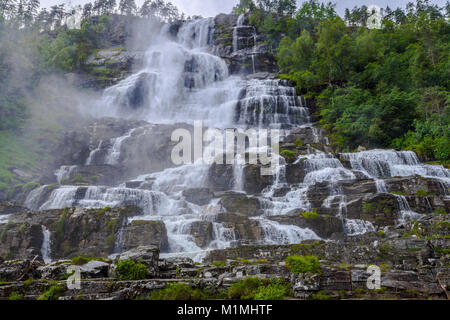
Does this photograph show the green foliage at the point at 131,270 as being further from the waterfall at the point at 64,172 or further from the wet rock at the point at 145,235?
the waterfall at the point at 64,172

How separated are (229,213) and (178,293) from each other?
11886 millimetres

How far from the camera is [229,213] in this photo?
1902 centimetres

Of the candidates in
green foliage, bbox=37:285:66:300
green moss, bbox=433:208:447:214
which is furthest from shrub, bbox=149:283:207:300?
green moss, bbox=433:208:447:214

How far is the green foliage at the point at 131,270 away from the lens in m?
8.54

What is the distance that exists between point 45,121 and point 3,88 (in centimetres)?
694

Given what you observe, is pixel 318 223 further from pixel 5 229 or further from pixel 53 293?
pixel 5 229

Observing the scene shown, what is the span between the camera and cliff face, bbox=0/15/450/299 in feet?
27.3

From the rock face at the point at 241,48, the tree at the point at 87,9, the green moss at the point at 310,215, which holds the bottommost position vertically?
the green moss at the point at 310,215

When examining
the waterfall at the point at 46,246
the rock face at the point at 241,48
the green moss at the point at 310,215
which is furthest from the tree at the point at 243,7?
the waterfall at the point at 46,246

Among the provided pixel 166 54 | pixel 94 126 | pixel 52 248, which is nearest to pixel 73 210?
Result: pixel 52 248

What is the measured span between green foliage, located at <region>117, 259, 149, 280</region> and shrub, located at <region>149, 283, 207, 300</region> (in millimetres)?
1309

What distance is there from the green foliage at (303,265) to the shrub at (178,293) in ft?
7.98

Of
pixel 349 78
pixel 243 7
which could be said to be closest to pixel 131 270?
pixel 349 78
